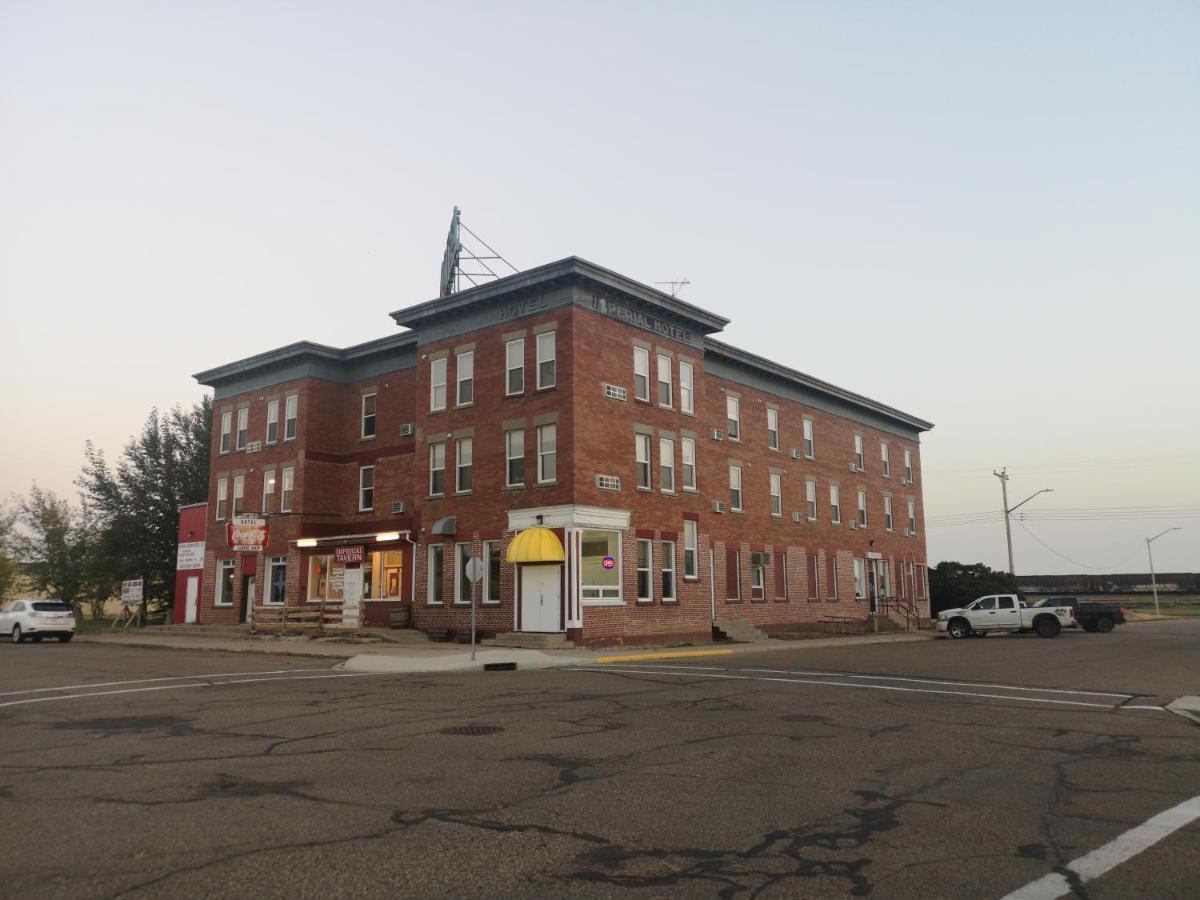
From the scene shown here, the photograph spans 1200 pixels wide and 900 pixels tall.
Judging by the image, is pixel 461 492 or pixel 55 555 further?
pixel 55 555

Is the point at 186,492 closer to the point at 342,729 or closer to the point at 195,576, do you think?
the point at 195,576

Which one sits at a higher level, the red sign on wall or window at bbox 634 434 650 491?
window at bbox 634 434 650 491

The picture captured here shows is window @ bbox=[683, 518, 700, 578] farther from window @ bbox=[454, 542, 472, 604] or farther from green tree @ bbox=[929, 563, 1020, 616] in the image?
green tree @ bbox=[929, 563, 1020, 616]

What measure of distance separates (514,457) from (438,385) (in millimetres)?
5197

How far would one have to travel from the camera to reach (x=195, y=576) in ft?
142

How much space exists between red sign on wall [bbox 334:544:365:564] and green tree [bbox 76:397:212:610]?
24.3 metres

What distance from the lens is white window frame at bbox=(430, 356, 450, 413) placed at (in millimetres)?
33906

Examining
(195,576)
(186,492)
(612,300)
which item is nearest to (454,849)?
(612,300)

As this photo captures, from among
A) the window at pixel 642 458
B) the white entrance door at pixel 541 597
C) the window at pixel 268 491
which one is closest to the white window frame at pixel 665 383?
the window at pixel 642 458

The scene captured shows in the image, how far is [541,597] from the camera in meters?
29.3

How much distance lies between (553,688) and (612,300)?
18278mm

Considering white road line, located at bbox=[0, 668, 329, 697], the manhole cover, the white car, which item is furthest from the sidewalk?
the manhole cover

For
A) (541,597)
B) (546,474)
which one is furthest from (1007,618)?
(546,474)

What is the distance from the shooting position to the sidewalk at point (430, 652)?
21.8m
